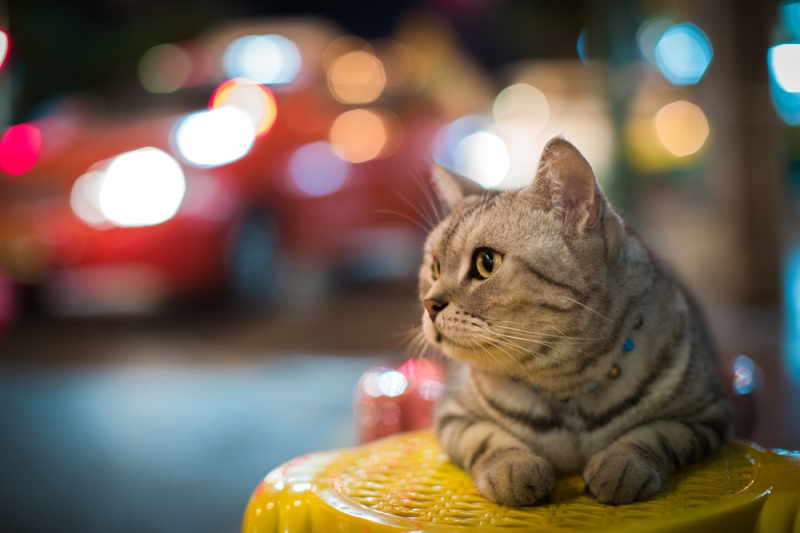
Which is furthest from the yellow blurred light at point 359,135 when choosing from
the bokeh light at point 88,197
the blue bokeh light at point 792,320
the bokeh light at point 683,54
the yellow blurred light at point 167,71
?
the blue bokeh light at point 792,320

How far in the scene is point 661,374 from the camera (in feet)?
4.07

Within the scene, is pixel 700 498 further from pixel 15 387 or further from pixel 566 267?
pixel 15 387

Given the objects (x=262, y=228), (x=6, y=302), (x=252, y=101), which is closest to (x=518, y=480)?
(x=262, y=228)

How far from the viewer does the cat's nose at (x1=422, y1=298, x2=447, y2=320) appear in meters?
1.29

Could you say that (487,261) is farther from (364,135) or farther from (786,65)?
(364,135)

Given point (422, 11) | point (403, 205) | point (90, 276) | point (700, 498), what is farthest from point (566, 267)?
point (422, 11)

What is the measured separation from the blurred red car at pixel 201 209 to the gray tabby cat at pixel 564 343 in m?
2.81

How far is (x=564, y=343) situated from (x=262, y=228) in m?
3.91

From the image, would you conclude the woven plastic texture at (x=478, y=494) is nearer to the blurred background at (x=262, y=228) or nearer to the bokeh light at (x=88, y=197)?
the blurred background at (x=262, y=228)

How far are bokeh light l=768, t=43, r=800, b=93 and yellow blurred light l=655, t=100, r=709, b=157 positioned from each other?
1442 mm

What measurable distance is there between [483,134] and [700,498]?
18.4 feet

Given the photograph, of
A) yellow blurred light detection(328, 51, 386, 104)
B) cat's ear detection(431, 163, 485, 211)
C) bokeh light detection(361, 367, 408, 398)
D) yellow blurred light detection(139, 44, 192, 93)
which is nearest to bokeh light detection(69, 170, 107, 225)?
yellow blurred light detection(139, 44, 192, 93)

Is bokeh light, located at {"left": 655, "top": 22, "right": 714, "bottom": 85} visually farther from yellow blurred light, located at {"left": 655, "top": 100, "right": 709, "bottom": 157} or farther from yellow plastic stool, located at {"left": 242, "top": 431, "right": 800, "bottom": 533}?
yellow plastic stool, located at {"left": 242, "top": 431, "right": 800, "bottom": 533}

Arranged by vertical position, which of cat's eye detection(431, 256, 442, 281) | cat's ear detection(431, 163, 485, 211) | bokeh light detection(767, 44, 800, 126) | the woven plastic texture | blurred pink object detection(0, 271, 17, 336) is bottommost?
blurred pink object detection(0, 271, 17, 336)
